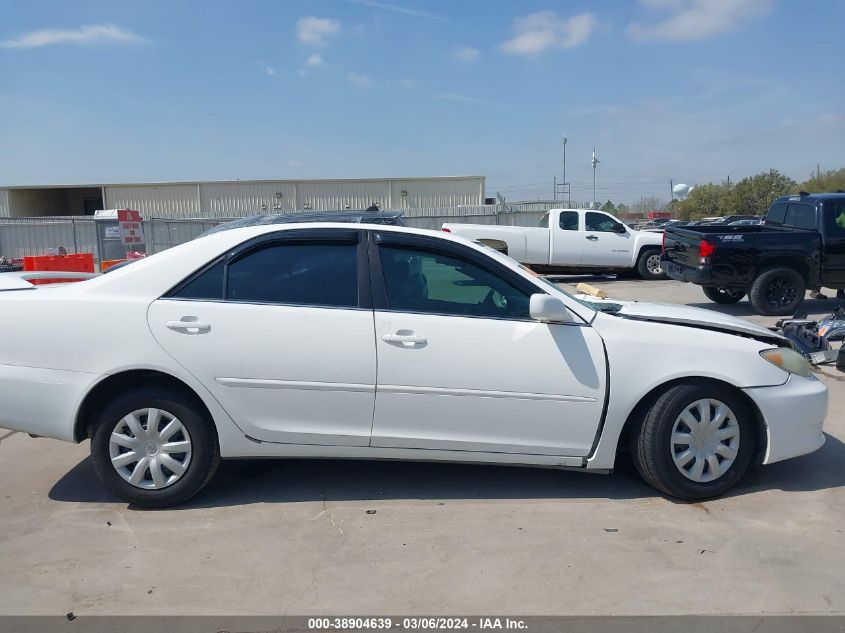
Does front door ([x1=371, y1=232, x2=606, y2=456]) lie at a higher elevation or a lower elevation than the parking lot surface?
higher

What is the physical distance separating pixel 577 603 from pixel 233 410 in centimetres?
214

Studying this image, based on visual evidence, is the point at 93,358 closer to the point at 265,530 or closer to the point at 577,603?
the point at 265,530

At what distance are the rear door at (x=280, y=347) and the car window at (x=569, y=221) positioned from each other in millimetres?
13677

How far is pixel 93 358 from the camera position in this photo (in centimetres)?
414

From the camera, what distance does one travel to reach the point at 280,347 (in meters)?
4.12

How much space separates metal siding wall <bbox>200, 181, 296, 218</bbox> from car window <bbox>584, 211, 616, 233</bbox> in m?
24.7

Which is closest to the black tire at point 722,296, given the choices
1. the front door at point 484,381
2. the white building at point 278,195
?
the front door at point 484,381

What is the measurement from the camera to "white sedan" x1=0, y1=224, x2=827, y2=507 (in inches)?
162

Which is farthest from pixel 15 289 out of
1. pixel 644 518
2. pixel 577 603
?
pixel 644 518

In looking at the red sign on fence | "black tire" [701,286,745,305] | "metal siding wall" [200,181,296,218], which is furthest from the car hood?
"metal siding wall" [200,181,296,218]

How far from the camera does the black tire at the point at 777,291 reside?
1084 cm

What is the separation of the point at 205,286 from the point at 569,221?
14.2m

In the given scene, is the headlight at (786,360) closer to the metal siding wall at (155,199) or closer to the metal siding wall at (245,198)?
the metal siding wall at (245,198)

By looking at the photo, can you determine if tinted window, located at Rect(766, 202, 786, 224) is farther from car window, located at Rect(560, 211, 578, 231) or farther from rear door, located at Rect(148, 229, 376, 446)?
rear door, located at Rect(148, 229, 376, 446)
